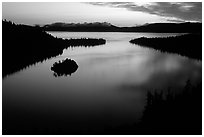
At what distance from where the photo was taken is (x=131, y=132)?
17.1m

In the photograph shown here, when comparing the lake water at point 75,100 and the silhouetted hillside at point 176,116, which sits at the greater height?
the silhouetted hillside at point 176,116

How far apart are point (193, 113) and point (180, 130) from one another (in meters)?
2.49

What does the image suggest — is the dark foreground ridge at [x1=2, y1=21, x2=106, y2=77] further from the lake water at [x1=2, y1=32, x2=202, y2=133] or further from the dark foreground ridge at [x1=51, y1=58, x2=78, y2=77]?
the lake water at [x1=2, y1=32, x2=202, y2=133]

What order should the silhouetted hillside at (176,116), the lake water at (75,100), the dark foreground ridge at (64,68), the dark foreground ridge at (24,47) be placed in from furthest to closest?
the dark foreground ridge at (24,47) < the dark foreground ridge at (64,68) < the lake water at (75,100) < the silhouetted hillside at (176,116)

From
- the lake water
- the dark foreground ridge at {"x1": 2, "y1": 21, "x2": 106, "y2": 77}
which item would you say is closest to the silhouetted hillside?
the lake water

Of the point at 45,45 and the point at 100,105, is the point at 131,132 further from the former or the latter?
the point at 45,45

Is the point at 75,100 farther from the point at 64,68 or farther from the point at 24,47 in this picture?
the point at 24,47

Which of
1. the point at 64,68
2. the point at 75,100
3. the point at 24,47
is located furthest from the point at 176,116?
the point at 24,47

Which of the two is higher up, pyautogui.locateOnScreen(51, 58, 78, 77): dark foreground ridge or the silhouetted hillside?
the silhouetted hillside

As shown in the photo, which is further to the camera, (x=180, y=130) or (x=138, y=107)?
(x=138, y=107)

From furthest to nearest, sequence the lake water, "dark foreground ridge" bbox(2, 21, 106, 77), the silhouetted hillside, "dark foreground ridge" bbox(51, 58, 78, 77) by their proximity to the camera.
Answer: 1. "dark foreground ridge" bbox(2, 21, 106, 77)
2. "dark foreground ridge" bbox(51, 58, 78, 77)
3. the lake water
4. the silhouetted hillside

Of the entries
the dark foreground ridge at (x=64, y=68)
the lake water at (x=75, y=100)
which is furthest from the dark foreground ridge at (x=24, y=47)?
the lake water at (x=75, y=100)

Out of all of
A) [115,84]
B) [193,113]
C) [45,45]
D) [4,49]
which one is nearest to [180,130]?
[193,113]

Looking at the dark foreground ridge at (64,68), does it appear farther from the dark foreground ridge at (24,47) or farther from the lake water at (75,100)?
the dark foreground ridge at (24,47)
